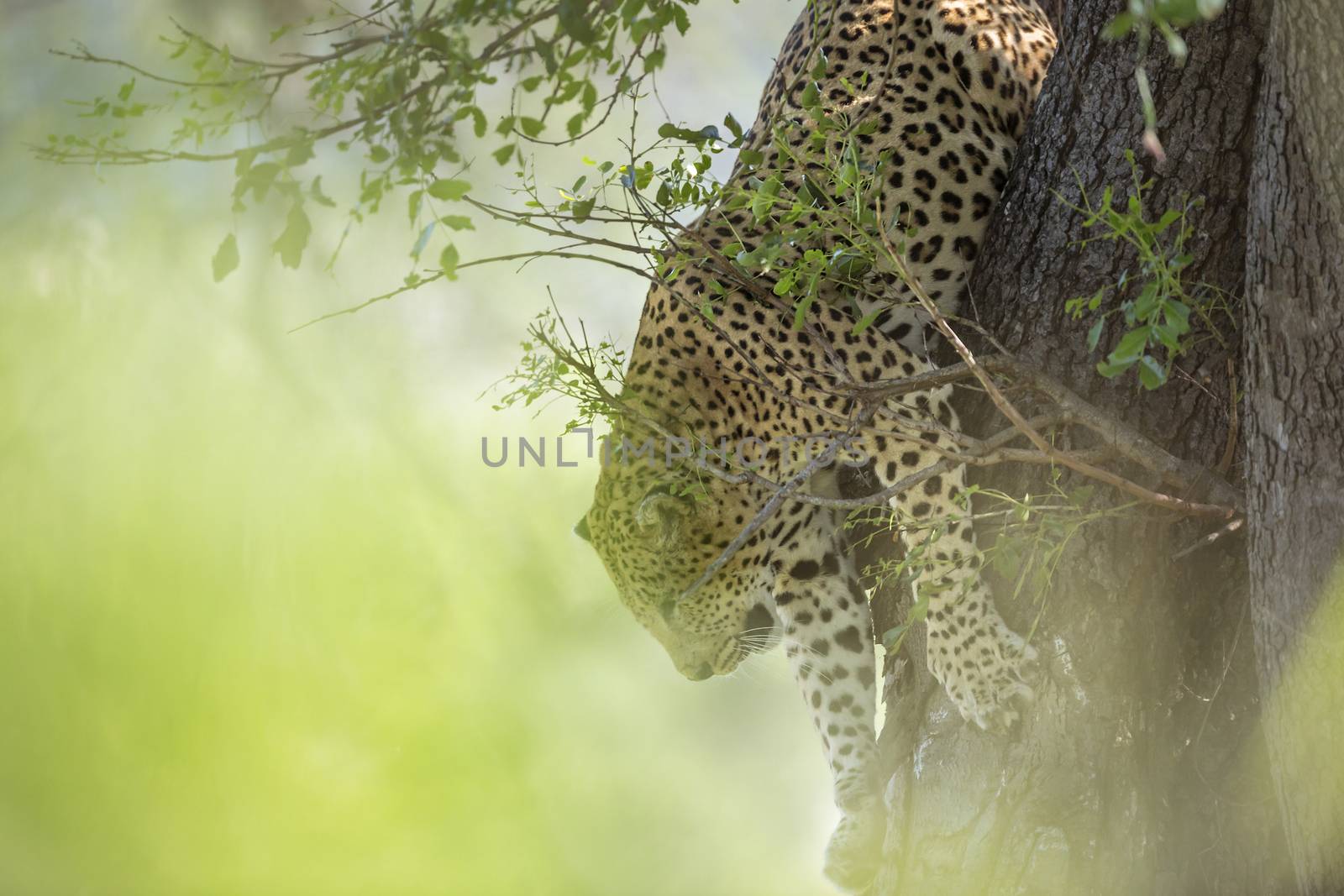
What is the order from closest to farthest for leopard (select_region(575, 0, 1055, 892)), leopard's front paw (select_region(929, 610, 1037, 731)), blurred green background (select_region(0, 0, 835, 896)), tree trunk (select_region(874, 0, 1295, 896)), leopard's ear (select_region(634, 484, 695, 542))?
tree trunk (select_region(874, 0, 1295, 896)) < leopard's front paw (select_region(929, 610, 1037, 731)) < leopard (select_region(575, 0, 1055, 892)) < leopard's ear (select_region(634, 484, 695, 542)) < blurred green background (select_region(0, 0, 835, 896))

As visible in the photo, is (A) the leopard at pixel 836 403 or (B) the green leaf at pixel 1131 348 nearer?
(B) the green leaf at pixel 1131 348

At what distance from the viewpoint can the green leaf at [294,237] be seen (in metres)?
1.96

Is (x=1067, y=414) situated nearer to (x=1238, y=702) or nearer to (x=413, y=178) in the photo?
(x=1238, y=702)

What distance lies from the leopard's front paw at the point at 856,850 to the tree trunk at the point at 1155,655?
0.87 metres

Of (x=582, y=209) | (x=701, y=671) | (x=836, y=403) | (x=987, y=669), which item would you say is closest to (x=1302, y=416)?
(x=987, y=669)

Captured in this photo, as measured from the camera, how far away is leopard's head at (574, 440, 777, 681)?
4.32 m

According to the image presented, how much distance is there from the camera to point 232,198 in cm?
206

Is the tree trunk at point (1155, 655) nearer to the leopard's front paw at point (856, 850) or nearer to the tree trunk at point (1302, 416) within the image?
the tree trunk at point (1302, 416)

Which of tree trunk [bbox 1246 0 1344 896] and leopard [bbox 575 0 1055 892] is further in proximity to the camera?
leopard [bbox 575 0 1055 892]

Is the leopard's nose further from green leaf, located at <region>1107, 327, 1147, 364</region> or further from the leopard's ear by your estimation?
green leaf, located at <region>1107, 327, 1147, 364</region>

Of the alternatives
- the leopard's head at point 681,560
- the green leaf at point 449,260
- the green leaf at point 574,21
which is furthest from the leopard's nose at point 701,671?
the green leaf at point 574,21

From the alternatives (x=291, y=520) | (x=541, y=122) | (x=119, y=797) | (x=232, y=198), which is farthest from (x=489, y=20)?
(x=119, y=797)

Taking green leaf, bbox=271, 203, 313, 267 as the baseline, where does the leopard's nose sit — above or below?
below

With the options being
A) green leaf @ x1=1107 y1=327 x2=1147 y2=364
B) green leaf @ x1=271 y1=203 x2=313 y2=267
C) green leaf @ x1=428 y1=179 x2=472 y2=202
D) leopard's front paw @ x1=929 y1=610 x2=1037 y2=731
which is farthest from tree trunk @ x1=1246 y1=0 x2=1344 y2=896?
green leaf @ x1=271 y1=203 x2=313 y2=267
